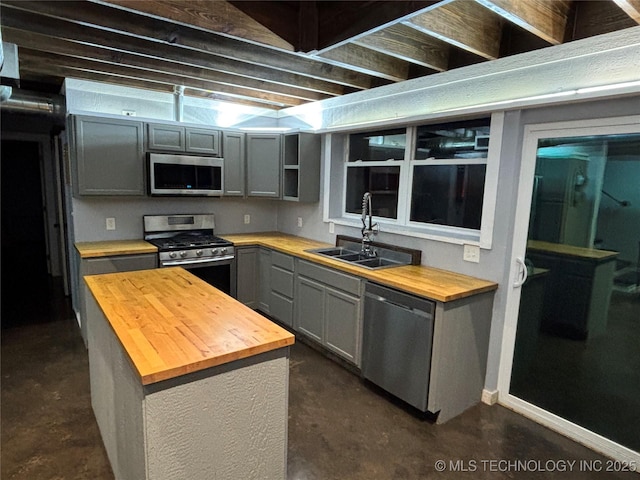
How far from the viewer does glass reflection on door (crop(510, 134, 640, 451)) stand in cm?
221

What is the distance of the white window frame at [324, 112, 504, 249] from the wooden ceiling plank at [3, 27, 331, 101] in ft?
3.82

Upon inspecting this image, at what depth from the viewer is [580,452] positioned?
232cm

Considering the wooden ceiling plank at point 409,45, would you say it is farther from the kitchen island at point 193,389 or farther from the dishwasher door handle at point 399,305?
the kitchen island at point 193,389

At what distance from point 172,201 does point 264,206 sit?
1.17 metres

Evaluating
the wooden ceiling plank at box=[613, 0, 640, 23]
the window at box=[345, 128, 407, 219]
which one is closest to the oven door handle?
the window at box=[345, 128, 407, 219]

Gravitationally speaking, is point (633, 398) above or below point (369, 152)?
below

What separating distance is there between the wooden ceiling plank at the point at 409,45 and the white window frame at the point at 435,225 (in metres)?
0.60

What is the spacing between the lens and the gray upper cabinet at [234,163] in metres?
4.24

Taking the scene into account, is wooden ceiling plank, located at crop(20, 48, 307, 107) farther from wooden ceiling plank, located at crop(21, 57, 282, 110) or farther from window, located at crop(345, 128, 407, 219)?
window, located at crop(345, 128, 407, 219)

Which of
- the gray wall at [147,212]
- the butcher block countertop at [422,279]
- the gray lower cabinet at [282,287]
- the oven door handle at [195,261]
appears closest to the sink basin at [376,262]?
the butcher block countertop at [422,279]

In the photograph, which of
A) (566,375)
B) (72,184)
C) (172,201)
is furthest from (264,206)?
(566,375)

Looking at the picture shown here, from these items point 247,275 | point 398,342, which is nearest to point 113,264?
point 247,275

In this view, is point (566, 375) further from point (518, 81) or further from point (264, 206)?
point (264, 206)

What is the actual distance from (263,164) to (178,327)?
9.87 feet
